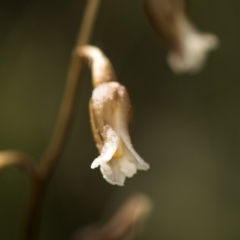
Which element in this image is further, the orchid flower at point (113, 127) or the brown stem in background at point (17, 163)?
the brown stem in background at point (17, 163)

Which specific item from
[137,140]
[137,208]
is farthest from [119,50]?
[137,208]

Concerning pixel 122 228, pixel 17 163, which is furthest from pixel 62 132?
pixel 122 228

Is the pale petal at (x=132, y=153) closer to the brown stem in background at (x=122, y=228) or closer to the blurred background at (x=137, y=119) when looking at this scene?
the brown stem in background at (x=122, y=228)

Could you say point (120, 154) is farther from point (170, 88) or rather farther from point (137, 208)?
point (170, 88)

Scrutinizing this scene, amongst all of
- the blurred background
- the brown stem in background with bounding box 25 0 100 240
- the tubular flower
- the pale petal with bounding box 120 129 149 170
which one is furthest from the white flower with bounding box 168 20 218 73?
the blurred background

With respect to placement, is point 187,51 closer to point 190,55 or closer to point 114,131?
point 190,55

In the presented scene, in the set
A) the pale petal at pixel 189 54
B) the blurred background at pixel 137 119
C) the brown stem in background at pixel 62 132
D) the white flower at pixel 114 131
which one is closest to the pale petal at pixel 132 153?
the white flower at pixel 114 131

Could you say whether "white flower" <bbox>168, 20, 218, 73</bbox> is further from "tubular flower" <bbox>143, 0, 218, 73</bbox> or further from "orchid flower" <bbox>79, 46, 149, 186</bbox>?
"orchid flower" <bbox>79, 46, 149, 186</bbox>
